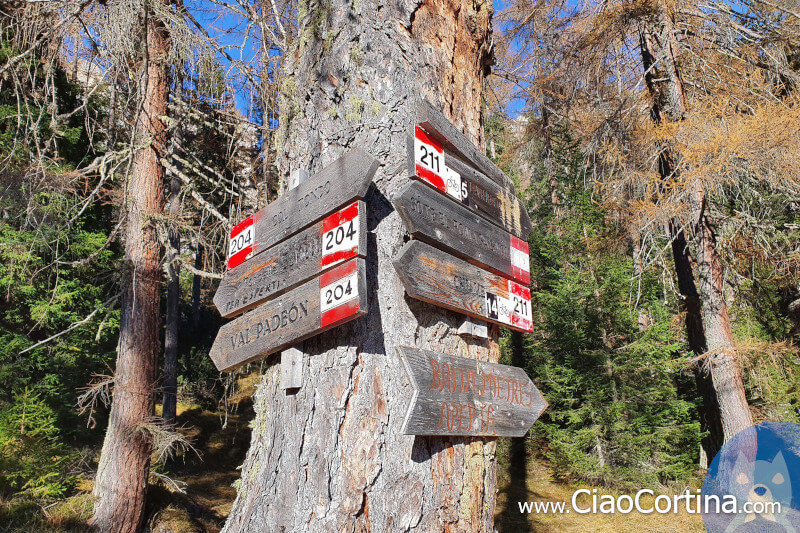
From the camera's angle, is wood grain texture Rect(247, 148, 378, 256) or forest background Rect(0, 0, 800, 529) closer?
wood grain texture Rect(247, 148, 378, 256)

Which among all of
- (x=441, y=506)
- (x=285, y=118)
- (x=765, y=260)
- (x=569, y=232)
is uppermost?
(x=569, y=232)

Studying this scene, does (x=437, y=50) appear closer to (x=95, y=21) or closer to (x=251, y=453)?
(x=251, y=453)

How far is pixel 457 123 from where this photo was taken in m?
2.36

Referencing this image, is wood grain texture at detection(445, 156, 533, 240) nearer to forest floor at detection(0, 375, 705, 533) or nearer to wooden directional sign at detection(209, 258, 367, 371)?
wooden directional sign at detection(209, 258, 367, 371)

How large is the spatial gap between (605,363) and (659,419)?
1.18 meters

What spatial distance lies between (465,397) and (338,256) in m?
0.70

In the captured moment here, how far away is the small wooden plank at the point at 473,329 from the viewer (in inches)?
81.5

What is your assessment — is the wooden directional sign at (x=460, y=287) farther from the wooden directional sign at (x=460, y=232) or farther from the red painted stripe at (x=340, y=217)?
the red painted stripe at (x=340, y=217)

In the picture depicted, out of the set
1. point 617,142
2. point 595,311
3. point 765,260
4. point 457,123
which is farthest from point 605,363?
point 457,123

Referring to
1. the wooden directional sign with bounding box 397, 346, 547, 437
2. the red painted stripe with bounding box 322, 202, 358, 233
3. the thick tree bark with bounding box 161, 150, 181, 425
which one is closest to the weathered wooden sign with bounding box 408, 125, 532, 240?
the red painted stripe with bounding box 322, 202, 358, 233

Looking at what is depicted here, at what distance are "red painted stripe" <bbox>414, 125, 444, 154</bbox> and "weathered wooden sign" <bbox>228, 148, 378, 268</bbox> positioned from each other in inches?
8.1

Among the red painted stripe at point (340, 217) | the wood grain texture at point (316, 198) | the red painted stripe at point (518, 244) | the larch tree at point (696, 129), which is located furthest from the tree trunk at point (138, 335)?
the red painted stripe at point (518, 244)

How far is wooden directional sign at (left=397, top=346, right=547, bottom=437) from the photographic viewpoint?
1722 millimetres

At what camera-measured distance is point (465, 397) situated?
192cm
